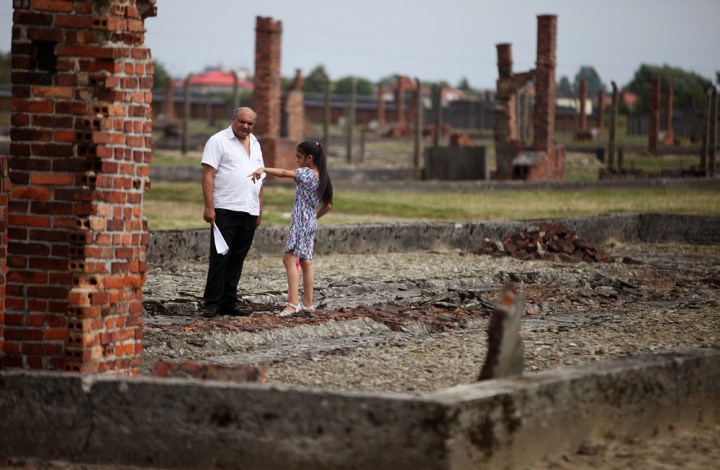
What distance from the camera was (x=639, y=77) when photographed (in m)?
102

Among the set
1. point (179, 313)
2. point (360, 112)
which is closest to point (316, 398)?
point (179, 313)

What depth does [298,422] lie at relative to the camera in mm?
5754

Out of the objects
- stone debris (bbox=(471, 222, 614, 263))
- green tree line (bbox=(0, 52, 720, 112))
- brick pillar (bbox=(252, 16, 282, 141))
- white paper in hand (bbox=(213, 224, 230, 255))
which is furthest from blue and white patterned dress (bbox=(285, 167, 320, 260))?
green tree line (bbox=(0, 52, 720, 112))

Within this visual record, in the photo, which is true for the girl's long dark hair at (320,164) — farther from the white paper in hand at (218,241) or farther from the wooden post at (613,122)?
the wooden post at (613,122)

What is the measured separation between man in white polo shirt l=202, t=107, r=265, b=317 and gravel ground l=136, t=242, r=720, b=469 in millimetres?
354

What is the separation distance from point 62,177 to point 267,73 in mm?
21013

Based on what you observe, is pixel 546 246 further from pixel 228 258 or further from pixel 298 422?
pixel 298 422

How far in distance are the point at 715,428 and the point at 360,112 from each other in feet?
245

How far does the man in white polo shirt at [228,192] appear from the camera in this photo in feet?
33.3

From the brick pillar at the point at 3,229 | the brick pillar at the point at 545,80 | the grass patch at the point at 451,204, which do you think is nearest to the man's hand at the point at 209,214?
the brick pillar at the point at 3,229

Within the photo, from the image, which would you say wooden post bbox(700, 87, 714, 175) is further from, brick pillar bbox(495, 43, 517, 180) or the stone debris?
the stone debris

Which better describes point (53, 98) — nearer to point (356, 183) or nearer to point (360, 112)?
point (356, 183)

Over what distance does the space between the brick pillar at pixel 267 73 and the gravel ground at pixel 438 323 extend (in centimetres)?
1254

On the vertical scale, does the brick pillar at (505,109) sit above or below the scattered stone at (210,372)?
above
